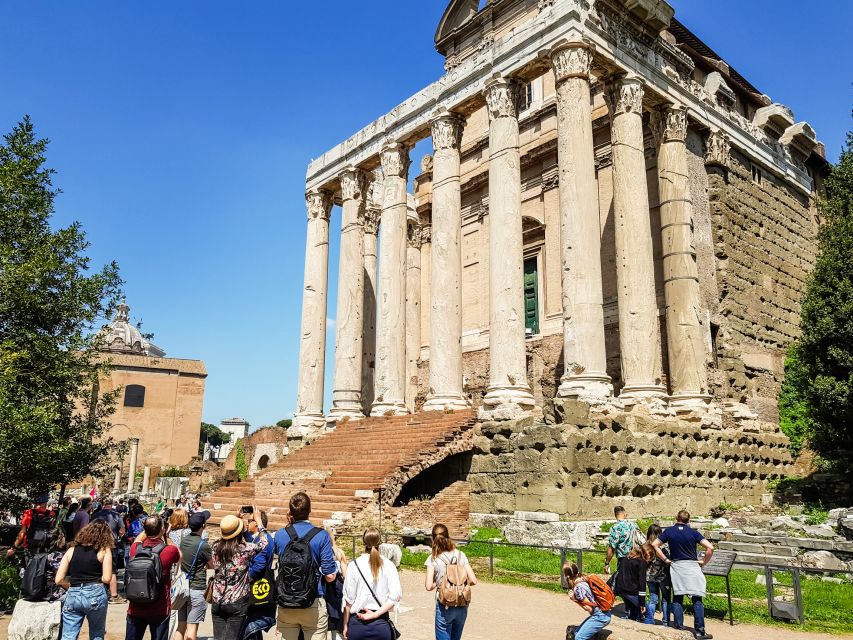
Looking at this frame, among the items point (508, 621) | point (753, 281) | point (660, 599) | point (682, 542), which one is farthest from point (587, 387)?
point (753, 281)

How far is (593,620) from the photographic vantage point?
273 inches

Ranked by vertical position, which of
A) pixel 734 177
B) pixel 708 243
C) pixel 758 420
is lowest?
pixel 758 420

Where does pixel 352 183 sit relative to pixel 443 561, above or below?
above

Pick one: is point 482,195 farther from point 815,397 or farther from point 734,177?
point 815,397

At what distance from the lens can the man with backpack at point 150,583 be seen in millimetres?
6578

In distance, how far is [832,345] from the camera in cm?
1844

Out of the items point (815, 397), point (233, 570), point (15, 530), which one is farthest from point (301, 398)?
point (233, 570)

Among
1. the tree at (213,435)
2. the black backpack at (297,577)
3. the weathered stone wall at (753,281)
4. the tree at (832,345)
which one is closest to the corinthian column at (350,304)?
the weathered stone wall at (753,281)

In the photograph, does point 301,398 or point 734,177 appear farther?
point 301,398

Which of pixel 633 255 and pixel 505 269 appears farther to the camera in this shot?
pixel 505 269

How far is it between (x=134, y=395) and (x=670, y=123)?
55.2m

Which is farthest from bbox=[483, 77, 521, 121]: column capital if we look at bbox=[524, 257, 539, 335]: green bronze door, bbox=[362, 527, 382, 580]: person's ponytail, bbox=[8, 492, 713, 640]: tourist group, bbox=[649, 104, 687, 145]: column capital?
bbox=[362, 527, 382, 580]: person's ponytail

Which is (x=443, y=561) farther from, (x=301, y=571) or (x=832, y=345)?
(x=832, y=345)

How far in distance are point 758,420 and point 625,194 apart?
859 cm
